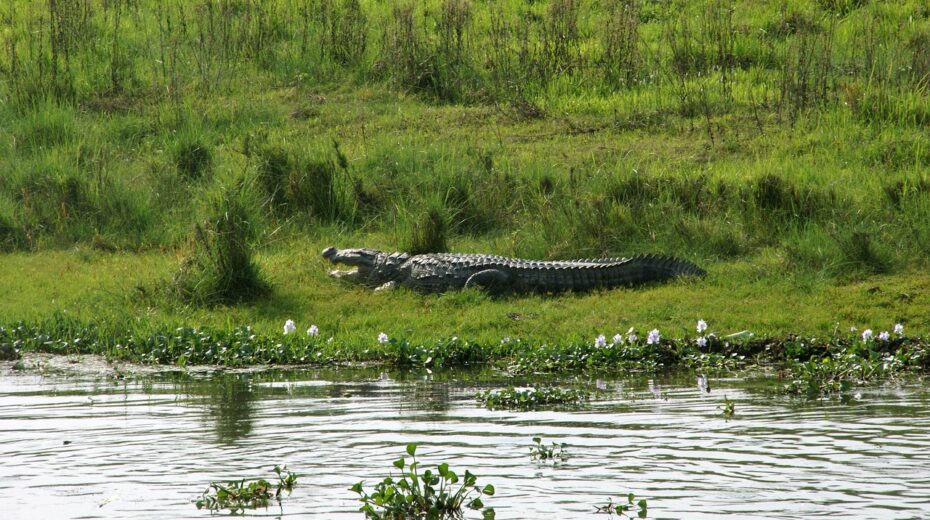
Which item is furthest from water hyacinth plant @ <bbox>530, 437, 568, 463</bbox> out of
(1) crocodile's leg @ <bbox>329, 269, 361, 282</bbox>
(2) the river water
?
(1) crocodile's leg @ <bbox>329, 269, 361, 282</bbox>

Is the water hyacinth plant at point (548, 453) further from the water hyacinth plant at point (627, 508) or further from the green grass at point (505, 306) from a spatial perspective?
the green grass at point (505, 306)

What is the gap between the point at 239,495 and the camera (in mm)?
4371

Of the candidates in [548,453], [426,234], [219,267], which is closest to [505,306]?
[426,234]

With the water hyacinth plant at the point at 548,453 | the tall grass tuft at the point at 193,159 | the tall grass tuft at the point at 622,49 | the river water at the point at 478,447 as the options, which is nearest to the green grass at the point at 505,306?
the river water at the point at 478,447

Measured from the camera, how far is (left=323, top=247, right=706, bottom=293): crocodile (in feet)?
29.3

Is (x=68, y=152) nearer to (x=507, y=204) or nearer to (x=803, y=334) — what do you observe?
(x=507, y=204)

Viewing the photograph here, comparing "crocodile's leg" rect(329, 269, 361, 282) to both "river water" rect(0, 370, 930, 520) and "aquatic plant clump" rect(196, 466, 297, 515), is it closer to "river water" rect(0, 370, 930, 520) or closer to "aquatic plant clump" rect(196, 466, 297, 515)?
"river water" rect(0, 370, 930, 520)

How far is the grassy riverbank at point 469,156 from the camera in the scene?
8664 mm

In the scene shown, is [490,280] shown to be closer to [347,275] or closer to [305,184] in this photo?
[347,275]

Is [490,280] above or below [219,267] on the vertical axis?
below

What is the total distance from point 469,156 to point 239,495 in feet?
23.8

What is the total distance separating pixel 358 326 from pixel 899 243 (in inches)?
163

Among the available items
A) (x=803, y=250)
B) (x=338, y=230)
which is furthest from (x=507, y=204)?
(x=803, y=250)

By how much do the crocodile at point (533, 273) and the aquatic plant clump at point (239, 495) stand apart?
4579mm
